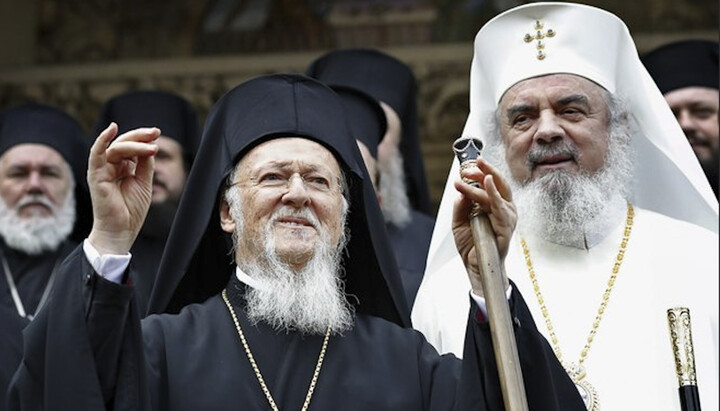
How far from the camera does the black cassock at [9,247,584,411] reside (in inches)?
185

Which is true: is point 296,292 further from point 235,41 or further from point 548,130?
point 235,41

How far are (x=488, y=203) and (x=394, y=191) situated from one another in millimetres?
3377

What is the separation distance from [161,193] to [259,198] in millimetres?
2734

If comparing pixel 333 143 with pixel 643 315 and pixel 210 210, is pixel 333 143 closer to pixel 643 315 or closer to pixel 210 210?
pixel 210 210

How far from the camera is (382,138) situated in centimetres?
812

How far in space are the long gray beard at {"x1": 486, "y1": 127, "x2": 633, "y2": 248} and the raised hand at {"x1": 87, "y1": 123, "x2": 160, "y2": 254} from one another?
1740 millimetres

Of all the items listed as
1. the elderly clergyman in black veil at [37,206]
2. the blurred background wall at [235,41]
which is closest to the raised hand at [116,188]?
the elderly clergyman in black veil at [37,206]

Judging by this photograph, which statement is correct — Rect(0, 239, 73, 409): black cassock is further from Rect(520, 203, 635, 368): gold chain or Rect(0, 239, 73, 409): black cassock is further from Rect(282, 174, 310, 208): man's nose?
Rect(520, 203, 635, 368): gold chain

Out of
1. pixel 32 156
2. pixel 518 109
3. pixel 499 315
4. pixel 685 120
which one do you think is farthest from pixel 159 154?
pixel 499 315

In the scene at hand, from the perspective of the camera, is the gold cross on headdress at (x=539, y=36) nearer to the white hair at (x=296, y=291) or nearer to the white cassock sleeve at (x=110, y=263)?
the white hair at (x=296, y=291)

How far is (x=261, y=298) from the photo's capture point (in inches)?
214

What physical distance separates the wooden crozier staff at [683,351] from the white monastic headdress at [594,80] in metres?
0.82

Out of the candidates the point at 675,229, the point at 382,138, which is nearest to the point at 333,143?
the point at 675,229

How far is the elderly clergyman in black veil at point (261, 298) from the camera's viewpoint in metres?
4.73
